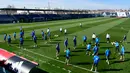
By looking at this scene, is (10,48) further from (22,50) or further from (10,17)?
(10,17)

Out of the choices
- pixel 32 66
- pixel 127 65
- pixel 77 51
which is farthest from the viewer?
pixel 77 51

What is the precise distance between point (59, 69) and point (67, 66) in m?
1.60

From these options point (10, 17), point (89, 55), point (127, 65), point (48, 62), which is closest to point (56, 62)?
point (48, 62)

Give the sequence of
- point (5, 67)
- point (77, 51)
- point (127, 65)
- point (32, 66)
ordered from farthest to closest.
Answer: point (77, 51) < point (127, 65) < point (5, 67) < point (32, 66)

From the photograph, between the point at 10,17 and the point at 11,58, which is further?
the point at 10,17

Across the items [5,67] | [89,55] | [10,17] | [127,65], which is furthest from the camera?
[10,17]

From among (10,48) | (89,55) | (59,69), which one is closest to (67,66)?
(59,69)

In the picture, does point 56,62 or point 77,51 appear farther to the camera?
point 77,51

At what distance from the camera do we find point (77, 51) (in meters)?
32.4

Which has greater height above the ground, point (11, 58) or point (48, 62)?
point (11, 58)

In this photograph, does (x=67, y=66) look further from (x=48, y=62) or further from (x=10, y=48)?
(x=10, y=48)

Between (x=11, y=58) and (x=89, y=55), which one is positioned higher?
(x=11, y=58)

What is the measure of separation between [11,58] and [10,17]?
89.6m

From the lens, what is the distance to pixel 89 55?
29.9 m
